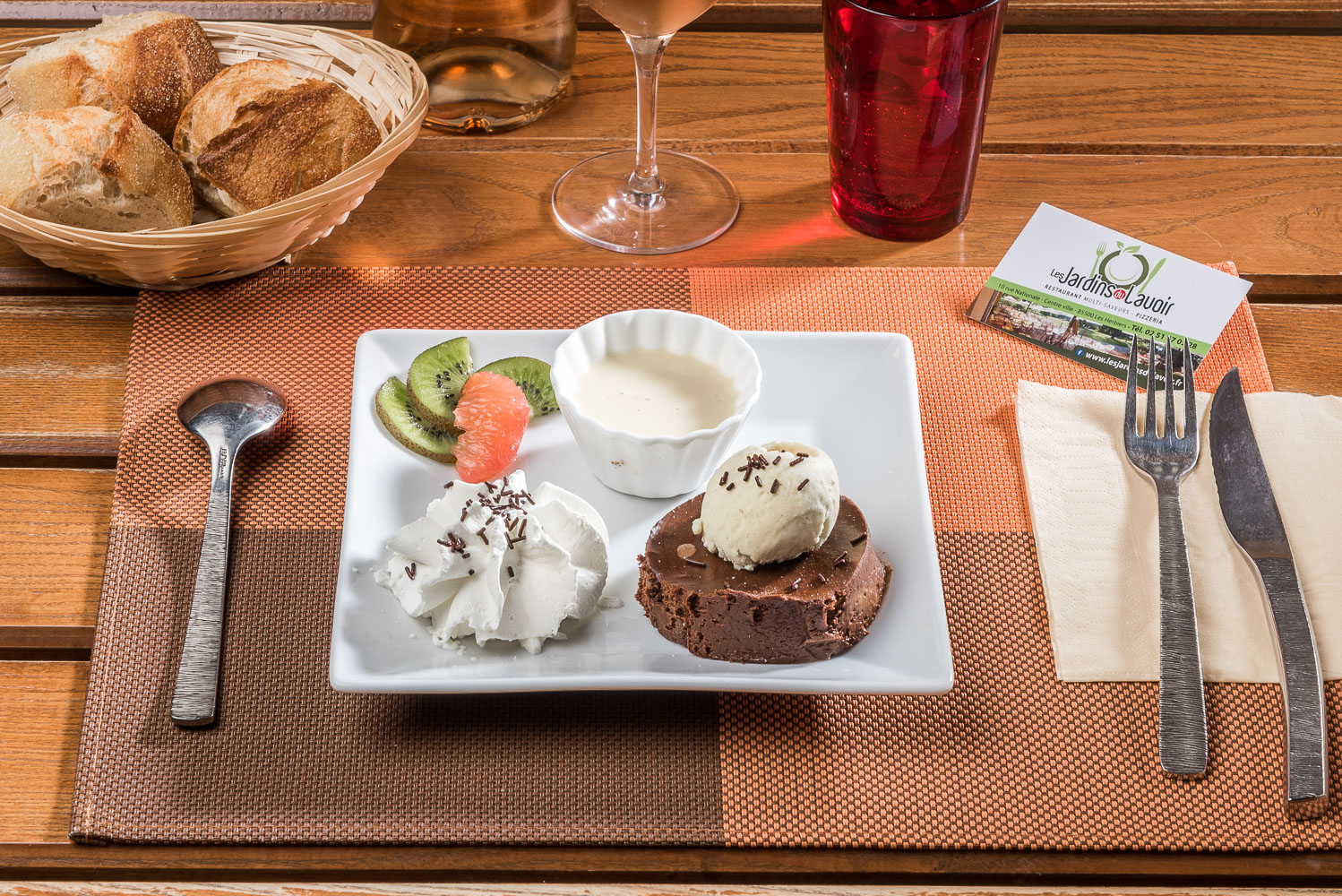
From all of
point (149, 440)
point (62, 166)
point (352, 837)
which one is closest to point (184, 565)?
point (149, 440)

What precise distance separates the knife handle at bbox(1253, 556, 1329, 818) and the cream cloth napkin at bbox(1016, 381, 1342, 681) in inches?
0.7

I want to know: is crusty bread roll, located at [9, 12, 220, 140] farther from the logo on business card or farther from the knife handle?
the knife handle

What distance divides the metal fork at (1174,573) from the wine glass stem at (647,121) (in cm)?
67

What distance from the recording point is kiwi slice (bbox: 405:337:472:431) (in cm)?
122

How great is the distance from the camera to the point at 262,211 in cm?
129

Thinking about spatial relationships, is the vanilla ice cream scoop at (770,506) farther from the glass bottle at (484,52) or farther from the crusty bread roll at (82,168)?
the glass bottle at (484,52)

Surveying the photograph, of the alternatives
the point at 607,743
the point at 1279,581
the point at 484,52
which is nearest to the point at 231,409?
the point at 607,743

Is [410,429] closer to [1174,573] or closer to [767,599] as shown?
[767,599]

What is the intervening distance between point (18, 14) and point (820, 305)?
1454 millimetres

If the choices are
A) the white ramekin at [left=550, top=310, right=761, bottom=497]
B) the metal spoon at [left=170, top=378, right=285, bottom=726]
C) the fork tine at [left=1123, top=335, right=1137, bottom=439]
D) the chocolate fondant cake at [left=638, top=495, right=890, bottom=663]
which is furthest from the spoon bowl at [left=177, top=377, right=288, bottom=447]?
the fork tine at [left=1123, top=335, right=1137, bottom=439]

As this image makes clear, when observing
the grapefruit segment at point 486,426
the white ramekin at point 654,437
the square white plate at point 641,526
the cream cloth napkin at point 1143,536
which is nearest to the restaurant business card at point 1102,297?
the cream cloth napkin at point 1143,536

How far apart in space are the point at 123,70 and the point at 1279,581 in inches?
56.9

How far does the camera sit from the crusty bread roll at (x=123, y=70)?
1.43 meters

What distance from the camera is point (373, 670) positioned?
1.01 meters
